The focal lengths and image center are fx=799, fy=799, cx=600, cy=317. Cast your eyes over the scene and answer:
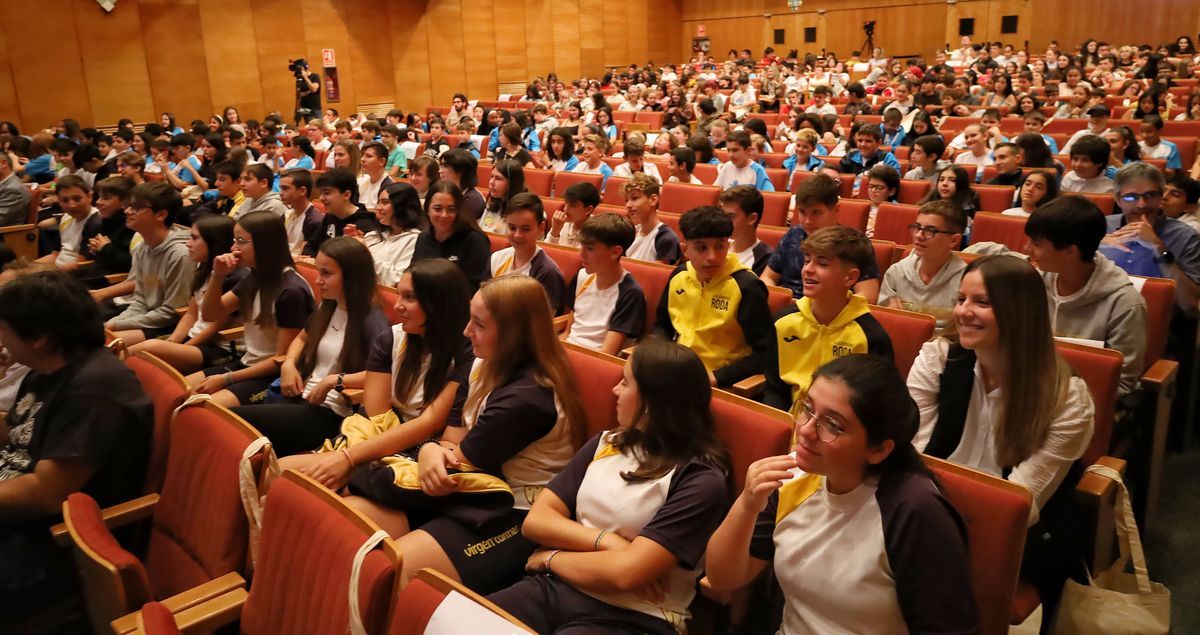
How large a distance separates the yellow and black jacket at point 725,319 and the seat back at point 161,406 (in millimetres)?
1747

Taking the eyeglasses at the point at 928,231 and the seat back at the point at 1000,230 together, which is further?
the seat back at the point at 1000,230

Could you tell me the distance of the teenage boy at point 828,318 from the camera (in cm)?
264

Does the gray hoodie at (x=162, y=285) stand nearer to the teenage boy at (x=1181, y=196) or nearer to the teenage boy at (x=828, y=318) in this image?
the teenage boy at (x=828, y=318)

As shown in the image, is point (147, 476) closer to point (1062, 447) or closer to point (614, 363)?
point (614, 363)

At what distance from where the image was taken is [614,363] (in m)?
2.52

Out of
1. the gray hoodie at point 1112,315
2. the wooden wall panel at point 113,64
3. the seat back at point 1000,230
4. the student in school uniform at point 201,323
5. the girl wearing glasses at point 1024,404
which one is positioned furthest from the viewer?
the wooden wall panel at point 113,64

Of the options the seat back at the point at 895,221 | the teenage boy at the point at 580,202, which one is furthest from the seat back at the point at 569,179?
the seat back at the point at 895,221

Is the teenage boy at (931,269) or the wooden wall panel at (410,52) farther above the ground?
the wooden wall panel at (410,52)

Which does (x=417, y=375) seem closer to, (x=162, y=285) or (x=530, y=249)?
(x=530, y=249)

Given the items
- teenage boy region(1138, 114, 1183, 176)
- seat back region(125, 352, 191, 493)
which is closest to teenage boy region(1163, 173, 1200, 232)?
teenage boy region(1138, 114, 1183, 176)

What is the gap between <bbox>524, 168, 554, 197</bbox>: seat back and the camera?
672 centimetres

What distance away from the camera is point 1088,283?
281cm

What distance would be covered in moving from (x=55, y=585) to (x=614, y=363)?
1.70 metres

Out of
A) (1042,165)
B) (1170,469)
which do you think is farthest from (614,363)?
(1042,165)
